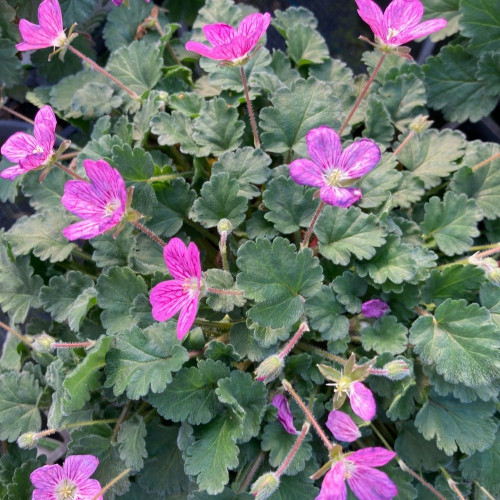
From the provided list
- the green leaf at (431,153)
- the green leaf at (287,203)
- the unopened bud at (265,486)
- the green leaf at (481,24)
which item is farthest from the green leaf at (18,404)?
the green leaf at (481,24)

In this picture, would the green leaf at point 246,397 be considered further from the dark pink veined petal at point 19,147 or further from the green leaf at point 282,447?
the dark pink veined petal at point 19,147


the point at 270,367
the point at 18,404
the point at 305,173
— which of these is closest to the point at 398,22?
the point at 305,173

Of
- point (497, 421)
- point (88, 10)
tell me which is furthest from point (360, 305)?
point (88, 10)

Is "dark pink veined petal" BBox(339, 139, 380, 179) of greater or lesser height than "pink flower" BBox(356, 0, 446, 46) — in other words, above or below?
below

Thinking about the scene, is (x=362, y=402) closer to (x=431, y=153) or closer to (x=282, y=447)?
(x=282, y=447)

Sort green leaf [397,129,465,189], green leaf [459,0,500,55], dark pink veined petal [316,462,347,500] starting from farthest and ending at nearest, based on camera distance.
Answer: green leaf [459,0,500,55], green leaf [397,129,465,189], dark pink veined petal [316,462,347,500]

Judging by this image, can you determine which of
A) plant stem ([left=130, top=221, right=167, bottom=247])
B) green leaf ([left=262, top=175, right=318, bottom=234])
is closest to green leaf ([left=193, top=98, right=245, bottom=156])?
Answer: green leaf ([left=262, top=175, right=318, bottom=234])

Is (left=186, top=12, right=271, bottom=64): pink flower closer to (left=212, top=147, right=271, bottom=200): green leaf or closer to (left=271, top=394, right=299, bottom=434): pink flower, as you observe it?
(left=212, top=147, right=271, bottom=200): green leaf
